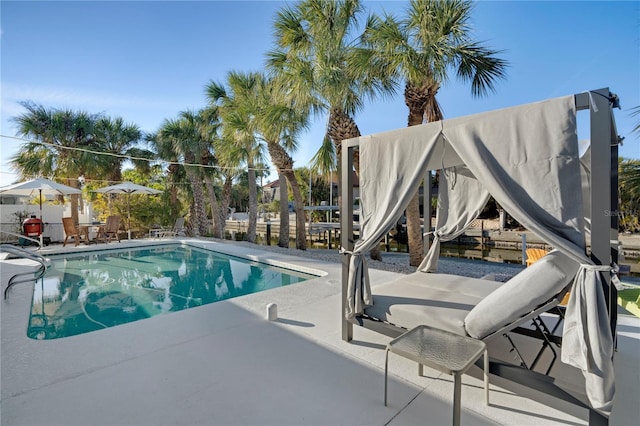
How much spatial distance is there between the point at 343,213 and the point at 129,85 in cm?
958

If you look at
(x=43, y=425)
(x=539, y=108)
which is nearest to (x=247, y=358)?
(x=43, y=425)

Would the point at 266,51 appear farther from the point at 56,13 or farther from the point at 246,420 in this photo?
the point at 246,420

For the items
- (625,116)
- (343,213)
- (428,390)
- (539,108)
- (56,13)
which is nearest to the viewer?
(539,108)

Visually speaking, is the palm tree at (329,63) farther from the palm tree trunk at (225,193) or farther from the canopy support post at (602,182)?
the palm tree trunk at (225,193)

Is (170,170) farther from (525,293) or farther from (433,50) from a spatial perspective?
(525,293)

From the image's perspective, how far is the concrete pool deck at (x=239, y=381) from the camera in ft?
7.02

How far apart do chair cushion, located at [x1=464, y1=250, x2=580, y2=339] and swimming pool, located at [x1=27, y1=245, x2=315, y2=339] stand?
5.23 metres

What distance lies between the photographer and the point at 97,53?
26.6 ft

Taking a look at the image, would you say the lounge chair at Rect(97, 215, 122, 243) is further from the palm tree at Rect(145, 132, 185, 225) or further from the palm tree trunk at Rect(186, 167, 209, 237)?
the palm tree trunk at Rect(186, 167, 209, 237)

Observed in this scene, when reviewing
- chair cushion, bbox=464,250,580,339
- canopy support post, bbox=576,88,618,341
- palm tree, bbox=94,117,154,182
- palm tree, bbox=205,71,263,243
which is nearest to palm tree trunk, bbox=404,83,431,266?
chair cushion, bbox=464,250,580,339

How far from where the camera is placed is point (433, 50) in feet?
19.9

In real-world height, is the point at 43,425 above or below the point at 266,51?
below

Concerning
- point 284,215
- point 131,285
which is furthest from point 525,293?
point 284,215

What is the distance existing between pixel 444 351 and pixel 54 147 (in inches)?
671
